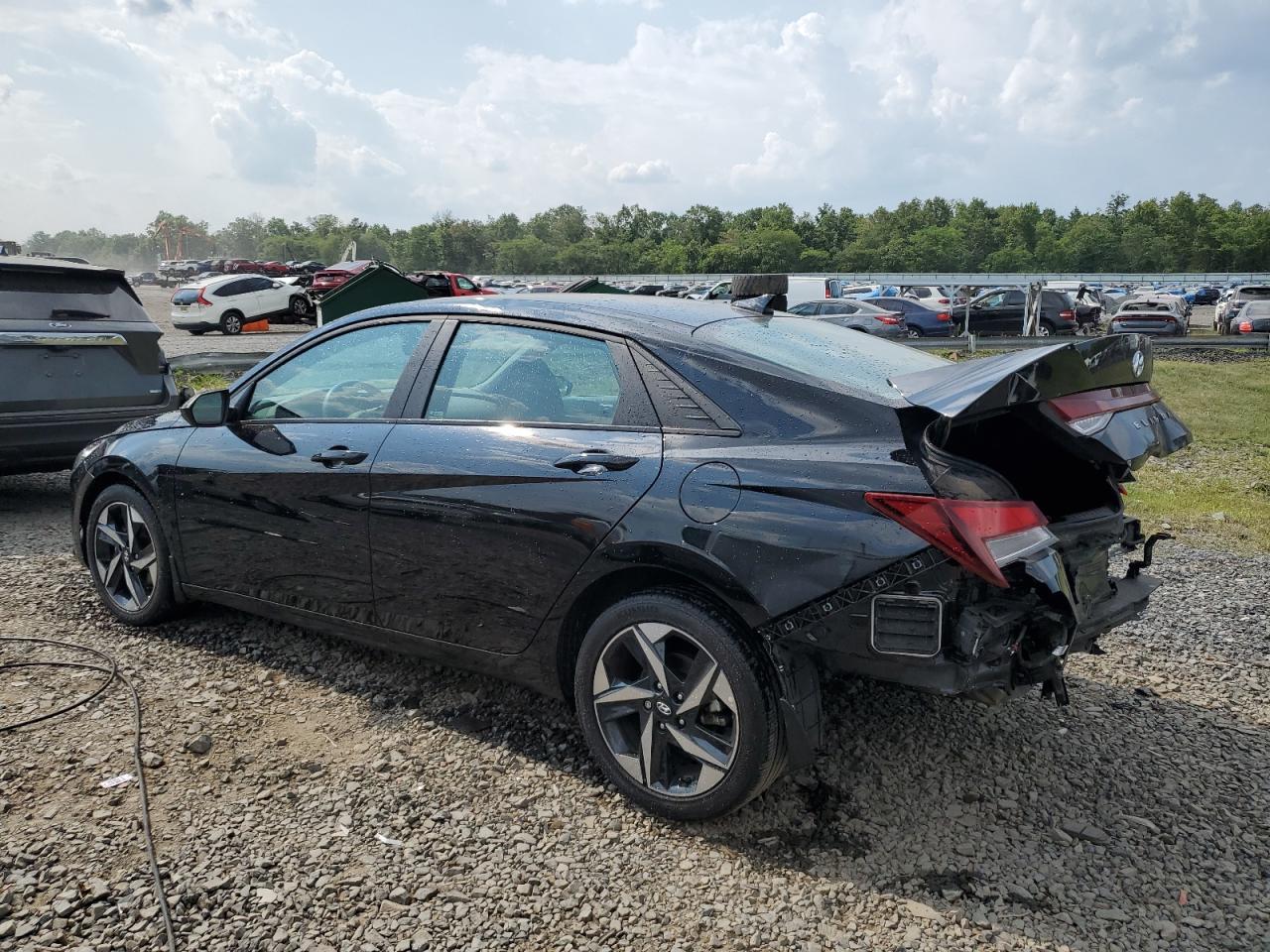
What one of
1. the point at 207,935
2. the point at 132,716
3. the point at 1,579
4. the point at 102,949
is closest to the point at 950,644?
the point at 207,935

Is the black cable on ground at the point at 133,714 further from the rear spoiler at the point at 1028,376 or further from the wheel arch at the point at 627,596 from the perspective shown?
the rear spoiler at the point at 1028,376

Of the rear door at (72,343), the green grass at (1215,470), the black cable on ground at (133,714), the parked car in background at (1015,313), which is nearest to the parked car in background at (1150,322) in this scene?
the parked car in background at (1015,313)

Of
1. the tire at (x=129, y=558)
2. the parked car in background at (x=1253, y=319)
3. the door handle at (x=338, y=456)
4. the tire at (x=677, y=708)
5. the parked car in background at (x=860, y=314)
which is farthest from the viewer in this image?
the parked car in background at (x=860, y=314)

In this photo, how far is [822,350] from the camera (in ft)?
11.3

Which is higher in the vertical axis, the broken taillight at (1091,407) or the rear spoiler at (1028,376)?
the rear spoiler at (1028,376)

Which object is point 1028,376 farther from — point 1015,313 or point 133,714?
point 1015,313

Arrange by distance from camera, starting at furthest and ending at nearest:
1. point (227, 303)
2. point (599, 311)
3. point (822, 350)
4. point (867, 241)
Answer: point (867, 241) → point (227, 303) → point (599, 311) → point (822, 350)

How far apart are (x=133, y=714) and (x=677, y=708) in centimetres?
217

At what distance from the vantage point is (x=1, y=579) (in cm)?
535

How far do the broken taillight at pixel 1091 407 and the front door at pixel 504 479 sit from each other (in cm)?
122

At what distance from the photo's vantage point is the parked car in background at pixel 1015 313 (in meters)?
28.8

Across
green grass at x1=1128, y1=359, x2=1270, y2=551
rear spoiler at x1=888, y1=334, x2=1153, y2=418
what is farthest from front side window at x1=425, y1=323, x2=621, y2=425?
green grass at x1=1128, y1=359, x2=1270, y2=551

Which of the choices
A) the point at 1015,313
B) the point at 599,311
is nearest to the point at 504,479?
the point at 599,311

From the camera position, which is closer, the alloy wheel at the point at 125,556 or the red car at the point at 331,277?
the alloy wheel at the point at 125,556
